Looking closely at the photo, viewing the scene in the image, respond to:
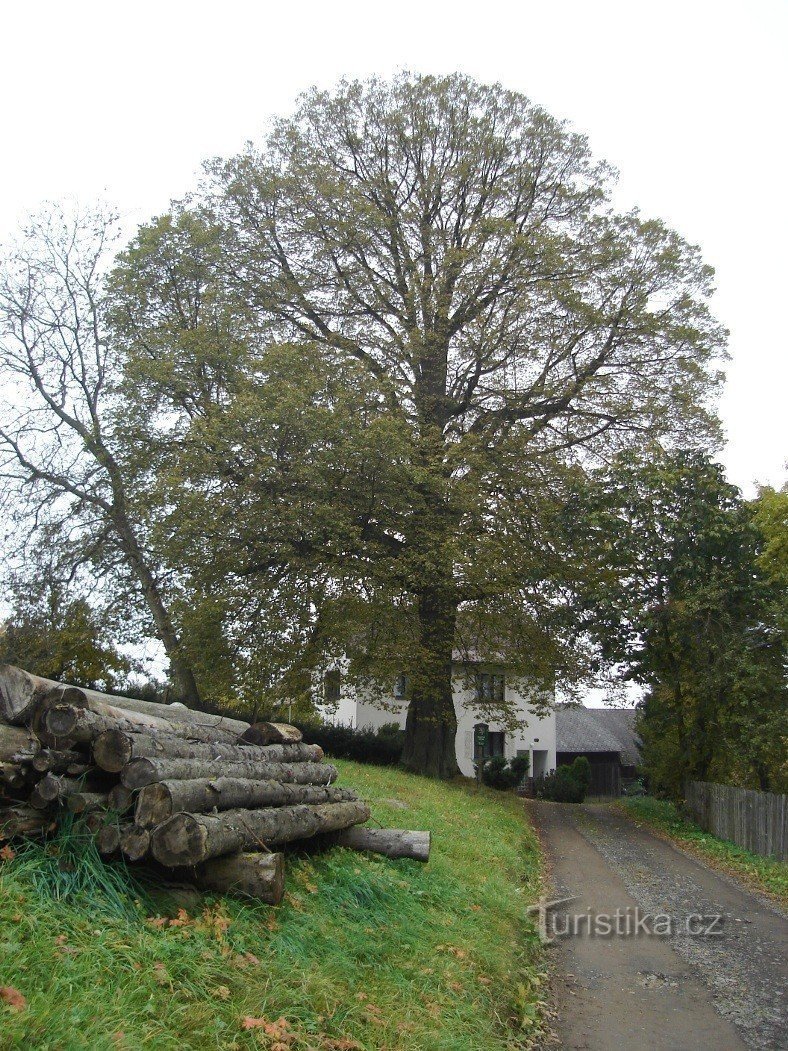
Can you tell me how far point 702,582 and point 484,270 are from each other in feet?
31.7

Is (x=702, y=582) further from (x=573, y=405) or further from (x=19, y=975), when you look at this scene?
(x=19, y=975)

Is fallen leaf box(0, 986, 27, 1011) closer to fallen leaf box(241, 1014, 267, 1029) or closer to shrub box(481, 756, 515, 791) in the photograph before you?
fallen leaf box(241, 1014, 267, 1029)

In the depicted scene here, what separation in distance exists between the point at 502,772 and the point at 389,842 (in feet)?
113

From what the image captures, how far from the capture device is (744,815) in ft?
60.4

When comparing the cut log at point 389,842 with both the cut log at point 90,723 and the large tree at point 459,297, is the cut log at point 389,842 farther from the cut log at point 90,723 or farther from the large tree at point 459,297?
the large tree at point 459,297

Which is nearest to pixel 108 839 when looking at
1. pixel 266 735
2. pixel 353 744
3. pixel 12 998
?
pixel 12 998

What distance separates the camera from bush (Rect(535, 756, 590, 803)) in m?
45.5

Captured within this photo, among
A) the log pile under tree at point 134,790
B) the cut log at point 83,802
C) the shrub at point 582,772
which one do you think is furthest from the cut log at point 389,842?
the shrub at point 582,772

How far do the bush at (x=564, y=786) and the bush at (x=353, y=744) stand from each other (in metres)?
16.9

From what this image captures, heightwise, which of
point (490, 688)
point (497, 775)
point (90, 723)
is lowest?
point (497, 775)

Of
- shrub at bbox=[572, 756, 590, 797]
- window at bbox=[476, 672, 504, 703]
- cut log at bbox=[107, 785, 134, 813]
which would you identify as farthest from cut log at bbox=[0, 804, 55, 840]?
shrub at bbox=[572, 756, 590, 797]

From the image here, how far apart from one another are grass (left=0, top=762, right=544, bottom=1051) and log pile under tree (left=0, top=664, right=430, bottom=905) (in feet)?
0.74

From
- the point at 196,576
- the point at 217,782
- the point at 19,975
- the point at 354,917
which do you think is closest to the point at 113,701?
the point at 217,782

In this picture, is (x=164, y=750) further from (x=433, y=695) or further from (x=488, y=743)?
(x=488, y=743)
